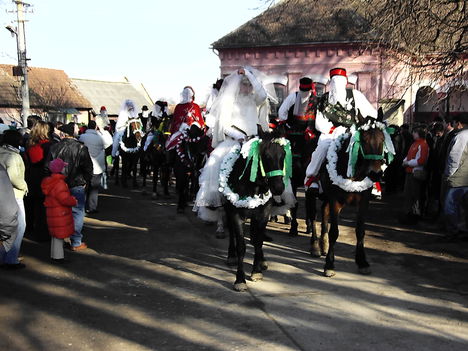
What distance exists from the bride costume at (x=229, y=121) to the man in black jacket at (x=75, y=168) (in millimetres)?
2182

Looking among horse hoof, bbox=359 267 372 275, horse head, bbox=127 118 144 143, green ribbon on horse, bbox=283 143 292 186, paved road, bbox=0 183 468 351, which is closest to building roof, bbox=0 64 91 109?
horse head, bbox=127 118 144 143

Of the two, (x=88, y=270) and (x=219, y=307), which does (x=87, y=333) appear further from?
(x=88, y=270)

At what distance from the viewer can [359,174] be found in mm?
6309

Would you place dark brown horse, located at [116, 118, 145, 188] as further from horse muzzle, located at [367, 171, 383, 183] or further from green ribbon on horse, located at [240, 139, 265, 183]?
horse muzzle, located at [367, 171, 383, 183]

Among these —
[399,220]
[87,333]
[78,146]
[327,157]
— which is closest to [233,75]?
[327,157]

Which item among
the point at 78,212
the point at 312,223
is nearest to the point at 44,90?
the point at 78,212

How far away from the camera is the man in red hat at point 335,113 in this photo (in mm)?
7105

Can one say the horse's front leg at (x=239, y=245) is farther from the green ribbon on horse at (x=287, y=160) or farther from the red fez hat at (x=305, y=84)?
the red fez hat at (x=305, y=84)

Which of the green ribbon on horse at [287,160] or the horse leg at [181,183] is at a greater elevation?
the green ribbon on horse at [287,160]

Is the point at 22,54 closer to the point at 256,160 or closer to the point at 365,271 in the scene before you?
the point at 256,160

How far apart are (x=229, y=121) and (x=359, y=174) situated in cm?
195

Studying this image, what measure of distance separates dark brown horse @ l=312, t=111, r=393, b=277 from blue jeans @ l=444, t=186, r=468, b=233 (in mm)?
2778

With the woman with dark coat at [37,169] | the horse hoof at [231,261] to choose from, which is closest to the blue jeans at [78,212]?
the woman with dark coat at [37,169]

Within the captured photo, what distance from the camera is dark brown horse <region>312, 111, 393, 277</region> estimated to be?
20.0 feet
